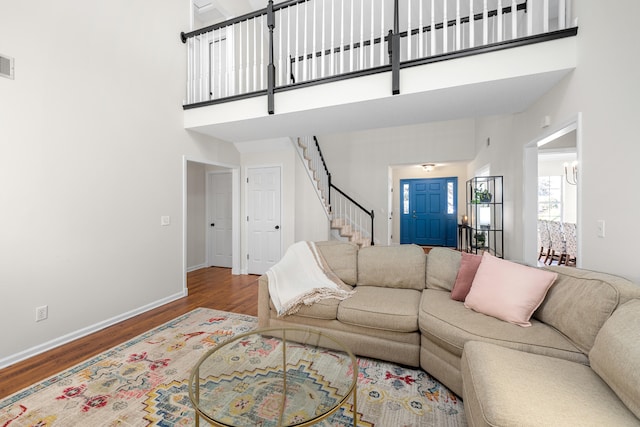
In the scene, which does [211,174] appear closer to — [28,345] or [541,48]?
[28,345]

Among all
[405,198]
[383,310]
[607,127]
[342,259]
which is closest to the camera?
[607,127]

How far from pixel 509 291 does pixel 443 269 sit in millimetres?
617

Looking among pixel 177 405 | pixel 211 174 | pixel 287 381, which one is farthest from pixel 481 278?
pixel 211 174

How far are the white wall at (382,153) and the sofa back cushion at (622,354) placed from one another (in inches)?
210

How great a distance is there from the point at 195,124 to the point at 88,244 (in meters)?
1.88

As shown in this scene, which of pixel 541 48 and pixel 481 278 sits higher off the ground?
pixel 541 48

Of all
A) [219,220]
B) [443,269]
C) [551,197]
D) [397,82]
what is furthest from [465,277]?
[551,197]

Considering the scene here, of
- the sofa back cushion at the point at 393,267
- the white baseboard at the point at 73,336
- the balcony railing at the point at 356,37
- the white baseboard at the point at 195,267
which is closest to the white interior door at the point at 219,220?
the white baseboard at the point at 195,267

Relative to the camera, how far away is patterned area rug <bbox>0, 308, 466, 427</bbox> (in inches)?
61.9

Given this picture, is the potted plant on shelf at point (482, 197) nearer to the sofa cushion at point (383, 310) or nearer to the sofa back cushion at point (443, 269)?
the sofa back cushion at point (443, 269)

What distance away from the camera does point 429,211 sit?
7.82 meters

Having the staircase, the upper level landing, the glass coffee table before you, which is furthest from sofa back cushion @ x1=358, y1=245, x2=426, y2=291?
the staircase

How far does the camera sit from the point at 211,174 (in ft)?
18.2

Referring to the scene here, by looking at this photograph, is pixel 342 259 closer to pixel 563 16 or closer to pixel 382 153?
pixel 563 16
